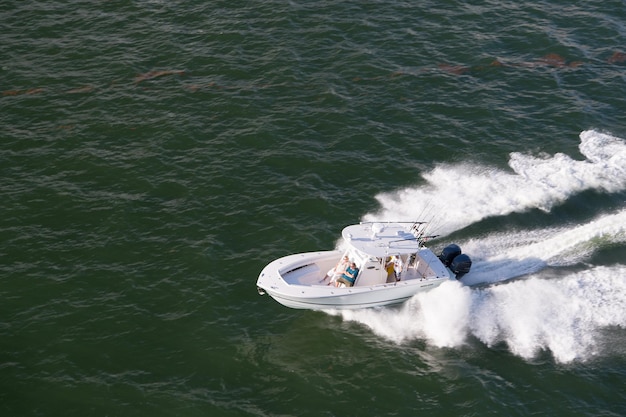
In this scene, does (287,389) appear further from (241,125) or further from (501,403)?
(241,125)

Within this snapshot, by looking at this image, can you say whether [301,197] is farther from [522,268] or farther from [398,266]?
[522,268]

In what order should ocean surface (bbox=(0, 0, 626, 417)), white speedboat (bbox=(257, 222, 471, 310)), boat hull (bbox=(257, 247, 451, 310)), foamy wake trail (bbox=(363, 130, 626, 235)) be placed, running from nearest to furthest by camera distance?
ocean surface (bbox=(0, 0, 626, 417)) < boat hull (bbox=(257, 247, 451, 310)) < white speedboat (bbox=(257, 222, 471, 310)) < foamy wake trail (bbox=(363, 130, 626, 235))

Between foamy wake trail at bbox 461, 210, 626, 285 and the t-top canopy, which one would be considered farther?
foamy wake trail at bbox 461, 210, 626, 285

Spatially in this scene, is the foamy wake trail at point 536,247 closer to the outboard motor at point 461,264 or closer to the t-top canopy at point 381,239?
the outboard motor at point 461,264

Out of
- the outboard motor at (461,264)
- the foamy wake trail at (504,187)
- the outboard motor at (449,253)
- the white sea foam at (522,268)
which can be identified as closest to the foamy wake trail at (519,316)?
the white sea foam at (522,268)

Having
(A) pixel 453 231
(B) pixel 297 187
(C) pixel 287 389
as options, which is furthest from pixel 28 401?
(A) pixel 453 231

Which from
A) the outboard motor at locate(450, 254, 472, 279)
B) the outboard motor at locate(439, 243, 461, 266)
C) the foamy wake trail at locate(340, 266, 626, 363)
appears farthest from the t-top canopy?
the foamy wake trail at locate(340, 266, 626, 363)

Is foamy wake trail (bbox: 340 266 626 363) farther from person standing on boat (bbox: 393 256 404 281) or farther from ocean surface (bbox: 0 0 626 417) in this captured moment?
person standing on boat (bbox: 393 256 404 281)
